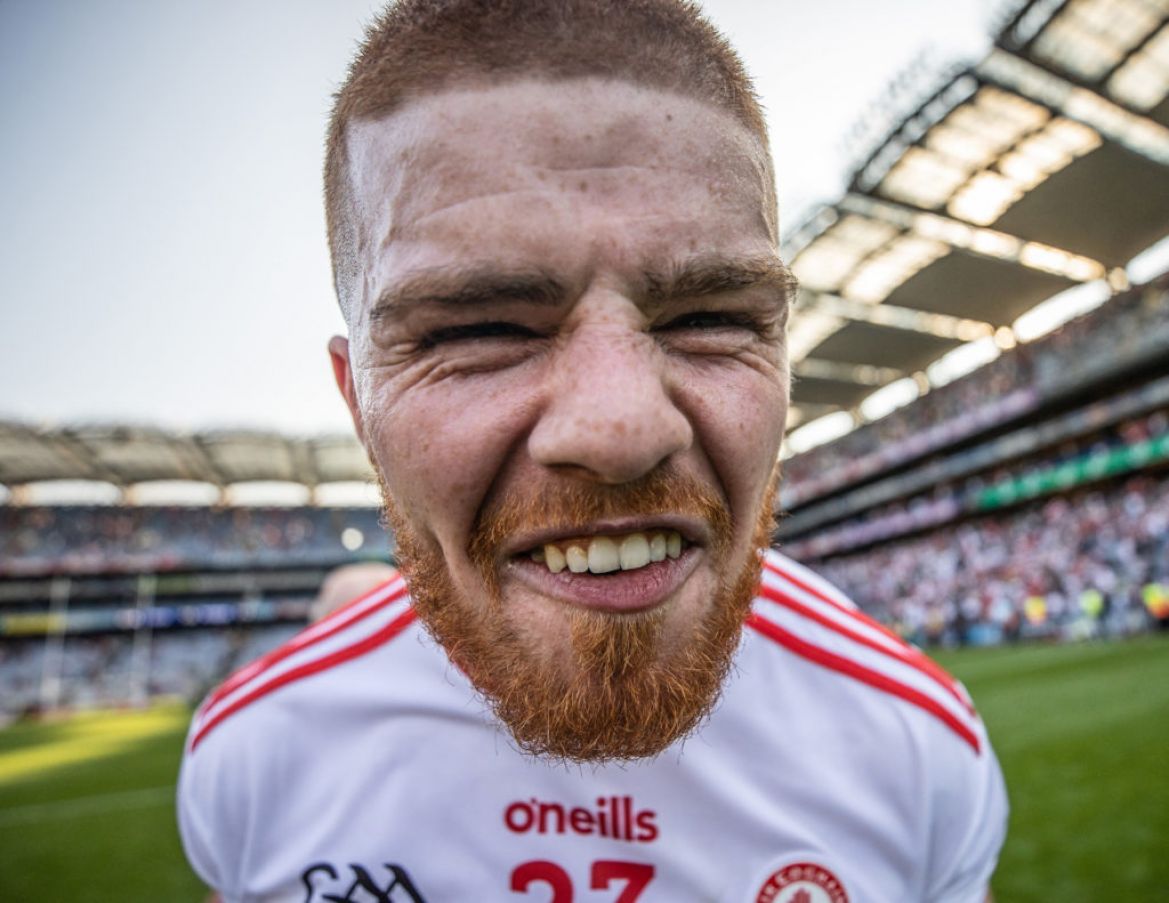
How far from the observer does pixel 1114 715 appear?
272 inches

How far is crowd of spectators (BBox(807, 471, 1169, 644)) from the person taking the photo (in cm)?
1805

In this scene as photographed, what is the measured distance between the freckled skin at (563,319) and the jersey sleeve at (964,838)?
3.03 ft

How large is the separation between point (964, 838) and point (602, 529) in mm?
1241

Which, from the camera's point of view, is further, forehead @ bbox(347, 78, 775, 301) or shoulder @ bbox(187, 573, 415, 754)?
shoulder @ bbox(187, 573, 415, 754)

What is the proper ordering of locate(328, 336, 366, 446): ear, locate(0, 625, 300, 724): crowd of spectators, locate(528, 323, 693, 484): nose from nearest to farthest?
1. locate(528, 323, 693, 484): nose
2. locate(328, 336, 366, 446): ear
3. locate(0, 625, 300, 724): crowd of spectators

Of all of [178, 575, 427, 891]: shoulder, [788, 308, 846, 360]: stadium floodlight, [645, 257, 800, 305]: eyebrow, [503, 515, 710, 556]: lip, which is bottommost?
[178, 575, 427, 891]: shoulder

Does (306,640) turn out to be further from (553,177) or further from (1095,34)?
(1095,34)

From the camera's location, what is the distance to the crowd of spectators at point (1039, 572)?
59.2ft

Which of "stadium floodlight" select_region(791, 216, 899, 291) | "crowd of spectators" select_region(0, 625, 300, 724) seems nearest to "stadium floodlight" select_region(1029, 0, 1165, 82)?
"stadium floodlight" select_region(791, 216, 899, 291)

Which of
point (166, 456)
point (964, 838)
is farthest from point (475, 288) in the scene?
point (166, 456)

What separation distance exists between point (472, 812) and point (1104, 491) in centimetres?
2762

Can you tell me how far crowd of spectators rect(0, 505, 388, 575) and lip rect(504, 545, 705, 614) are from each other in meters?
41.4

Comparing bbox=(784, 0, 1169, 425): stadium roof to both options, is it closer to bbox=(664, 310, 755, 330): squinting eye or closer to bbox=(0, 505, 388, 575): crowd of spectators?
bbox=(664, 310, 755, 330): squinting eye

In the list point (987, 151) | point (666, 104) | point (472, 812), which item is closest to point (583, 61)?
point (666, 104)
